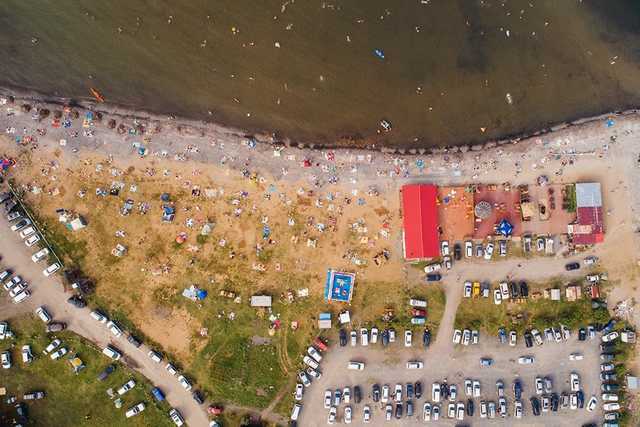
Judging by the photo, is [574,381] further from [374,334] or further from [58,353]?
[58,353]

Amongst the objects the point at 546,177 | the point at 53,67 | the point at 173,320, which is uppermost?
the point at 53,67

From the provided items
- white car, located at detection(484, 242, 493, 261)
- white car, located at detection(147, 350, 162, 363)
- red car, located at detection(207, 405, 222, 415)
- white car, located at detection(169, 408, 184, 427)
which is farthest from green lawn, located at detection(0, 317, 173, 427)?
white car, located at detection(484, 242, 493, 261)

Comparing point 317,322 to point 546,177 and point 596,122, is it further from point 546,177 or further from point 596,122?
point 596,122

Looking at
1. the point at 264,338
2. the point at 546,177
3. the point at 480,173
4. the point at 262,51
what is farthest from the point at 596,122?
the point at 264,338

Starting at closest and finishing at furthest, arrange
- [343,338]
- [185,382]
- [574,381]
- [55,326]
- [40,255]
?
[55,326] < [40,255] < [185,382] < [343,338] < [574,381]

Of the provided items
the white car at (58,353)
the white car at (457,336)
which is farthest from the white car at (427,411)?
the white car at (58,353)

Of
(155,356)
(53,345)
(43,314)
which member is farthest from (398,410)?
(43,314)

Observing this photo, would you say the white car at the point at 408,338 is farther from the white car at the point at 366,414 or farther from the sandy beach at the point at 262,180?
the white car at the point at 366,414
